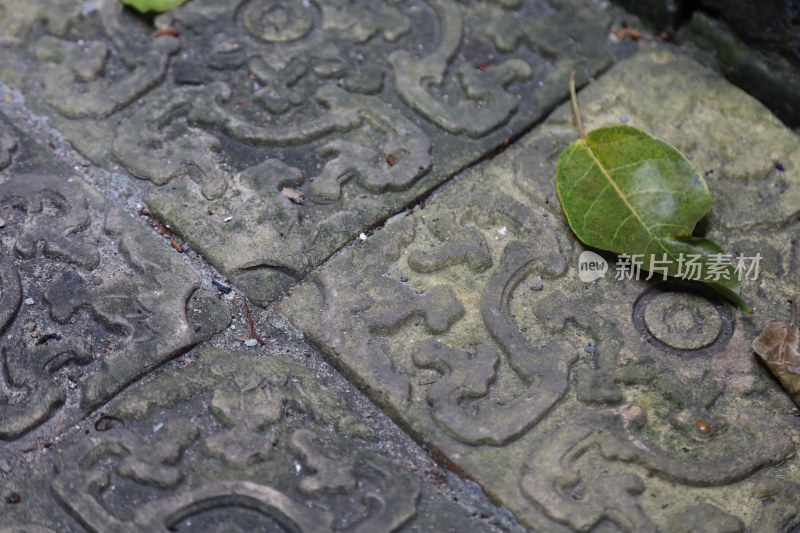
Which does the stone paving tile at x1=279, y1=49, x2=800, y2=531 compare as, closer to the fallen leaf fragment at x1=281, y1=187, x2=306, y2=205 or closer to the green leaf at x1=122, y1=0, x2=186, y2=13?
the fallen leaf fragment at x1=281, y1=187, x2=306, y2=205

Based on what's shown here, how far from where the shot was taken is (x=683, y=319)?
1815mm

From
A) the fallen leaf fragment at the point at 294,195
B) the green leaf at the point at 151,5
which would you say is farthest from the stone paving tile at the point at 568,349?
the green leaf at the point at 151,5

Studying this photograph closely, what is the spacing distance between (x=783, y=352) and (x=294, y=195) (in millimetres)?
880

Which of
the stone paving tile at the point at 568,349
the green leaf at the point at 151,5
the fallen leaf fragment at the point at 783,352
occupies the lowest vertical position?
the green leaf at the point at 151,5

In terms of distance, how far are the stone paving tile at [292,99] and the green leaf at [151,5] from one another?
0.03m

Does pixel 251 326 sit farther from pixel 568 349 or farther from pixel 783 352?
pixel 783 352

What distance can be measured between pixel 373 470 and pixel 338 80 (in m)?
0.89

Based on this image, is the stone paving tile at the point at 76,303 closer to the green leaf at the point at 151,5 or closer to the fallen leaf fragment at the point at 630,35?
the green leaf at the point at 151,5

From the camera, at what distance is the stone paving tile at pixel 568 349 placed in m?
1.60

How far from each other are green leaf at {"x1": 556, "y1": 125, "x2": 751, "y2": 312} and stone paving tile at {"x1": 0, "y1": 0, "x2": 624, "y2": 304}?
24 cm

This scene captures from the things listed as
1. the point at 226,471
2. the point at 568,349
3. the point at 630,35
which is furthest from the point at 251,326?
the point at 630,35

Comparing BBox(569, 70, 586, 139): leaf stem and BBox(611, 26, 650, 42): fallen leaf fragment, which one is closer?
BBox(569, 70, 586, 139): leaf stem

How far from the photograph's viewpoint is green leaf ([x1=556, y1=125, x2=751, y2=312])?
1.80m

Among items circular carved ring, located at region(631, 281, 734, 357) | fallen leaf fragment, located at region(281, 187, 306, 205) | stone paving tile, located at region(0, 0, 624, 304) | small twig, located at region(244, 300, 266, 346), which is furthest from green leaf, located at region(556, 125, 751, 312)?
small twig, located at region(244, 300, 266, 346)
